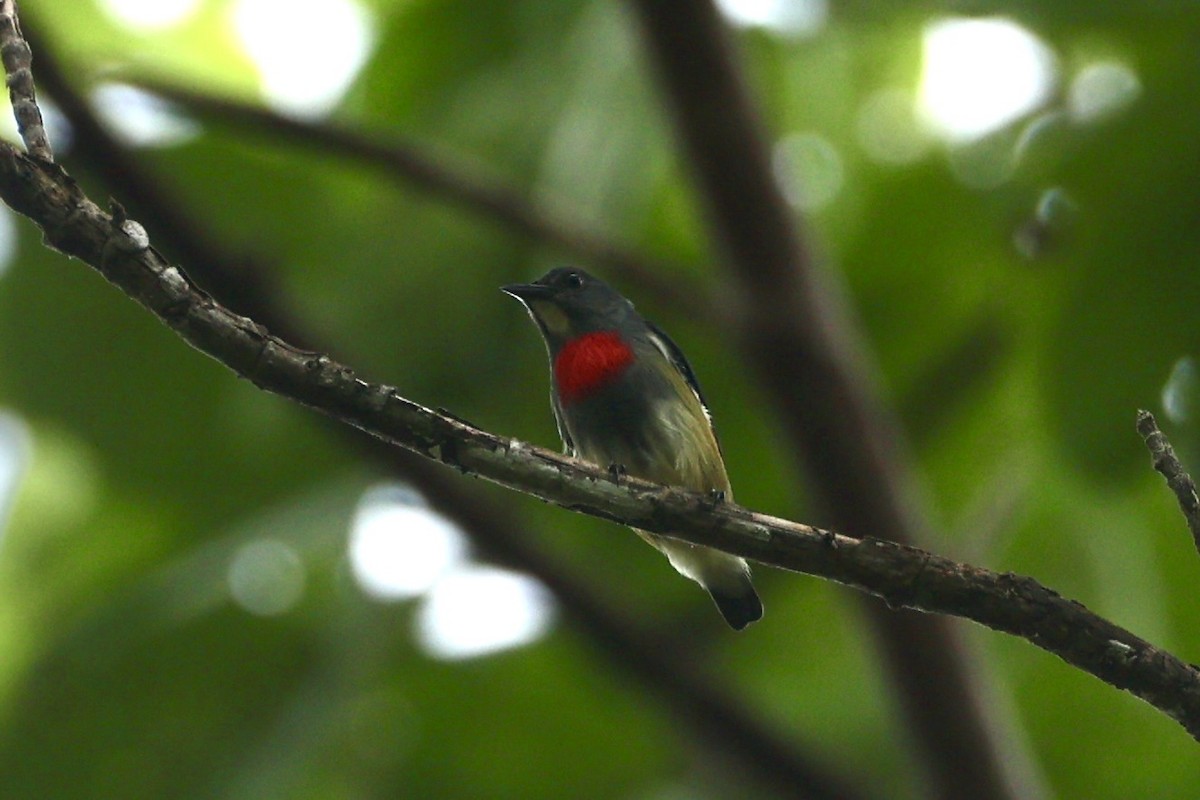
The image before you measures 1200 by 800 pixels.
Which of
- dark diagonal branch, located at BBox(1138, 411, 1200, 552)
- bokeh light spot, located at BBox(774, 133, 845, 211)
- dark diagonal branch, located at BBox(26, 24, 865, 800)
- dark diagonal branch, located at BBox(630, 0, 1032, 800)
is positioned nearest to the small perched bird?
dark diagonal branch, located at BBox(630, 0, 1032, 800)

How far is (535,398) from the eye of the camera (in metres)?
6.01

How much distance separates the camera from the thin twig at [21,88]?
7.06ft

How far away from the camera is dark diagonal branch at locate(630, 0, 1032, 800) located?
16.3ft

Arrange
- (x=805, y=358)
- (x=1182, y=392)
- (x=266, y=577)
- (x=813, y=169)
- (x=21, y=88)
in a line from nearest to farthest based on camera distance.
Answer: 1. (x=21, y=88)
2. (x=1182, y=392)
3. (x=805, y=358)
4. (x=266, y=577)
5. (x=813, y=169)

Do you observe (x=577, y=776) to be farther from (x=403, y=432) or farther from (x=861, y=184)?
(x=403, y=432)

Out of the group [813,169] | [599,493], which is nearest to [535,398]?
[813,169]

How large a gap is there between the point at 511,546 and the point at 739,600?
1166mm

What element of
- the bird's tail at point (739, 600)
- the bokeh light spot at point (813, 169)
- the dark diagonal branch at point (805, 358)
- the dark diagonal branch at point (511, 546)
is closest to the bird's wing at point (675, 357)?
the dark diagonal branch at point (805, 358)

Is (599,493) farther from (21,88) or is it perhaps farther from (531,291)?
(531,291)

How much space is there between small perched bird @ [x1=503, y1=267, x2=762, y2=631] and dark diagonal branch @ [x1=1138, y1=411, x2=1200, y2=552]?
1.90 metres

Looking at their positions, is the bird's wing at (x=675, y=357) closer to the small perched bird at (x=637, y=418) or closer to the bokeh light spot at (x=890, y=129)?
the small perched bird at (x=637, y=418)

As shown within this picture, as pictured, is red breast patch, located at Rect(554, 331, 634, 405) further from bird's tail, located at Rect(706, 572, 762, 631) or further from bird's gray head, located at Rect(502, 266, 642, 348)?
bird's tail, located at Rect(706, 572, 762, 631)

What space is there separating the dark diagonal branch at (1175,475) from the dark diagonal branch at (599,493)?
8.0 inches

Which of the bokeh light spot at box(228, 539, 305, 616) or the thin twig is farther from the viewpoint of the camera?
the bokeh light spot at box(228, 539, 305, 616)
